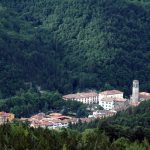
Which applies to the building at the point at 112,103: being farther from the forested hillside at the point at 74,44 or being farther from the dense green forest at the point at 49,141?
the dense green forest at the point at 49,141

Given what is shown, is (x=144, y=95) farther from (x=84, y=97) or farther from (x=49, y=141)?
(x=49, y=141)

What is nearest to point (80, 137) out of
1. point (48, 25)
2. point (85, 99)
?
point (85, 99)

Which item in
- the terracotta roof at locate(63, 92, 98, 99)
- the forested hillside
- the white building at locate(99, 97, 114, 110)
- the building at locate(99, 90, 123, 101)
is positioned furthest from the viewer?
the forested hillside

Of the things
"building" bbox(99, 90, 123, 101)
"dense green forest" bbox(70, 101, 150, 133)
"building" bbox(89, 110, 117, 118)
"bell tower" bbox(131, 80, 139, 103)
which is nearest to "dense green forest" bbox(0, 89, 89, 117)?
"building" bbox(89, 110, 117, 118)

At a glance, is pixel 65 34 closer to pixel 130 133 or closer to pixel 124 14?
pixel 124 14

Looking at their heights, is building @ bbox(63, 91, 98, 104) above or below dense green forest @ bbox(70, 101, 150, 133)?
below

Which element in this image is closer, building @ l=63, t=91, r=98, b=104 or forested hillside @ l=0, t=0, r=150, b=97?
building @ l=63, t=91, r=98, b=104

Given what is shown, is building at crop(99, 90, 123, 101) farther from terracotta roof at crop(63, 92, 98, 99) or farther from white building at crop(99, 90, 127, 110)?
terracotta roof at crop(63, 92, 98, 99)

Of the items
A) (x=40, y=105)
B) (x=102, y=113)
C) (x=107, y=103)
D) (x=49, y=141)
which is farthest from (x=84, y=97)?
(x=49, y=141)
